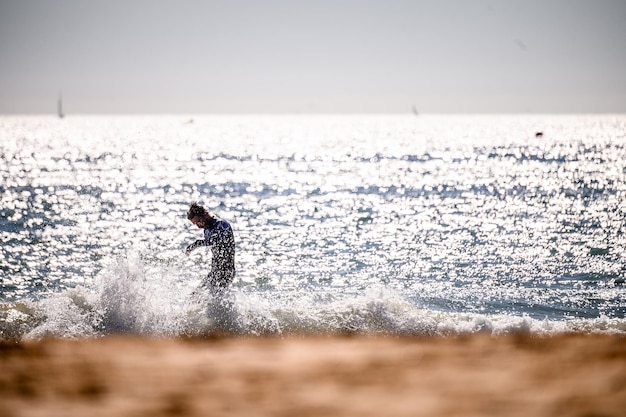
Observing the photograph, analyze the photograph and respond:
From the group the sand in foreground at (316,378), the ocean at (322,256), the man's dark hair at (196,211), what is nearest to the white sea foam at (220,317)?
the ocean at (322,256)

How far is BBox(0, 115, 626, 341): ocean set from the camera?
11.8 m

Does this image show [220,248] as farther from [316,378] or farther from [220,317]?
[316,378]

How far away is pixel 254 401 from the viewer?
149 inches

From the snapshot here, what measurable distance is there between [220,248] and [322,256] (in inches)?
481

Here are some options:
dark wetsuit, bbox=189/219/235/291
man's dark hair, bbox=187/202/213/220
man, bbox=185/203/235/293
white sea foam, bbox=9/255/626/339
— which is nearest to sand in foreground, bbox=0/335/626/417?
man's dark hair, bbox=187/202/213/220

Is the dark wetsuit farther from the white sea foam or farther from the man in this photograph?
the white sea foam

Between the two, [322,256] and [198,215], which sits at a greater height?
[198,215]

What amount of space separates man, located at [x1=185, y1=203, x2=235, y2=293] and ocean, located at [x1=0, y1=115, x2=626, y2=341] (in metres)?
0.63

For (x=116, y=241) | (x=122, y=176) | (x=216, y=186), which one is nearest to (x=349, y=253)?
(x=116, y=241)

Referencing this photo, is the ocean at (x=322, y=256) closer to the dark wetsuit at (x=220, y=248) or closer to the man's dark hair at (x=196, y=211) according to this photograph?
the dark wetsuit at (x=220, y=248)

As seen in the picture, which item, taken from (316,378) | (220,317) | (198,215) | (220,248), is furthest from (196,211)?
(316,378)

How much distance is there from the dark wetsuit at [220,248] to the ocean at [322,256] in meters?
0.59

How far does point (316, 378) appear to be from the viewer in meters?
4.23

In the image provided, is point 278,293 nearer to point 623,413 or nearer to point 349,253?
point 349,253
